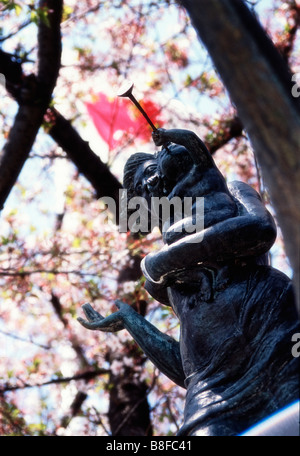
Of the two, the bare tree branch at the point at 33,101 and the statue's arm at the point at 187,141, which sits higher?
the bare tree branch at the point at 33,101

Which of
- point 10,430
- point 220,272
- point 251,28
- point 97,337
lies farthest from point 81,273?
point 251,28

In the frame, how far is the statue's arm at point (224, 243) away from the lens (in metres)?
2.85

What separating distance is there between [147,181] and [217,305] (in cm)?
80

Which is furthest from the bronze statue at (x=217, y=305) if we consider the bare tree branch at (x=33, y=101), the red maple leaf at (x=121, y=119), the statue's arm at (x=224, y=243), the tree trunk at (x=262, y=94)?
the red maple leaf at (x=121, y=119)

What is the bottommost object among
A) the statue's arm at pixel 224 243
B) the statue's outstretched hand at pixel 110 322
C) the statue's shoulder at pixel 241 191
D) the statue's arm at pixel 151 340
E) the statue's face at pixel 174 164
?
the statue's arm at pixel 151 340

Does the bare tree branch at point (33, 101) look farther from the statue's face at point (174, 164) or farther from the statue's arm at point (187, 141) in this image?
the statue's arm at point (187, 141)

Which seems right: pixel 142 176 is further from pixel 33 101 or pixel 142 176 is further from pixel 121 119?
pixel 121 119

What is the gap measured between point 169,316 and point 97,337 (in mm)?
1408

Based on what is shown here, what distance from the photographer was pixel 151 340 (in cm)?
319

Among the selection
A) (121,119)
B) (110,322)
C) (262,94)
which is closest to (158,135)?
(110,322)

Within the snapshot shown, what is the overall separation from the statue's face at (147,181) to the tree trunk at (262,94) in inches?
47.8

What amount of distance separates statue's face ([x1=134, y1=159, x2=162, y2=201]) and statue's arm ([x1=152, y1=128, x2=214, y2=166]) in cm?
25

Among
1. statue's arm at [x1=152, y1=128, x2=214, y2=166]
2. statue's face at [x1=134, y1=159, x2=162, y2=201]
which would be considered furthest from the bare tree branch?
statue's arm at [x1=152, y1=128, x2=214, y2=166]

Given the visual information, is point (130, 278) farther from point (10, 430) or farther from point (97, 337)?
point (10, 430)
